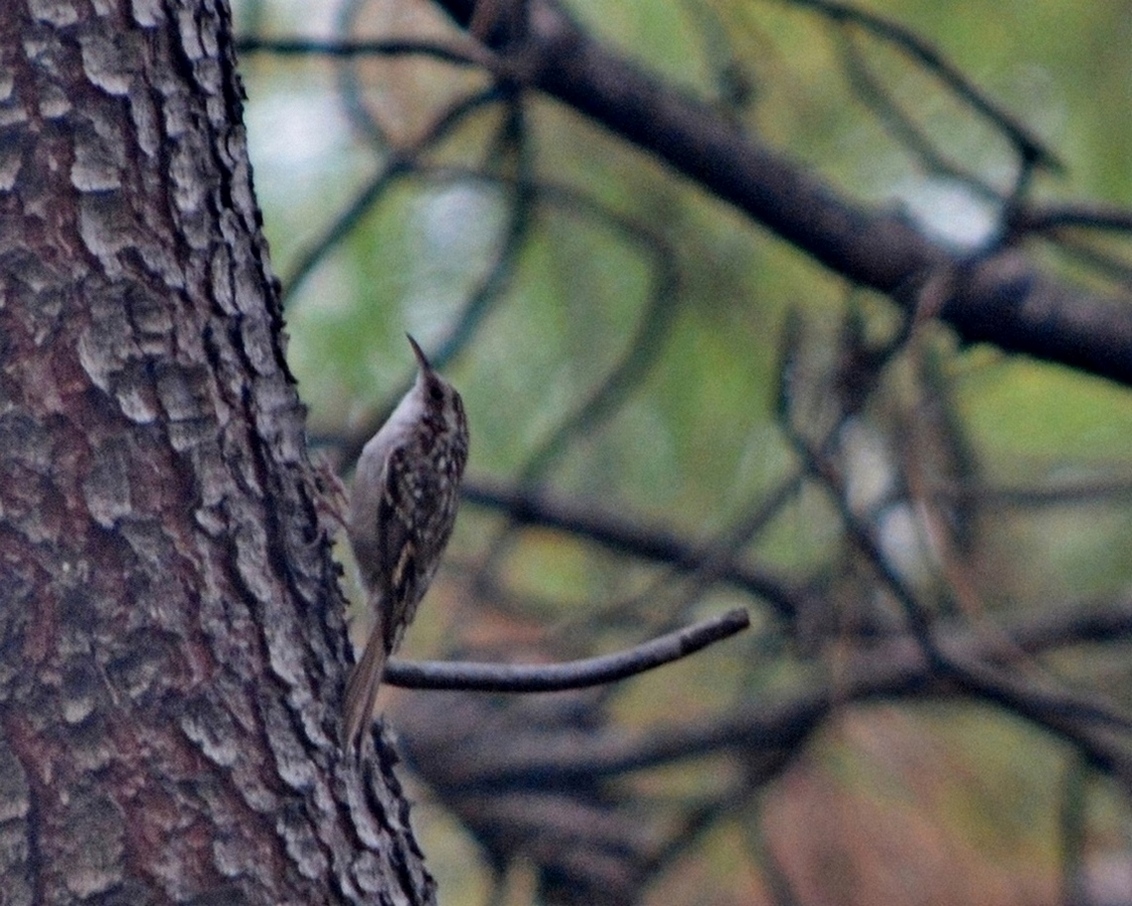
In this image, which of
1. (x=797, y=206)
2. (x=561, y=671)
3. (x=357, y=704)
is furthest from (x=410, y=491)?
(x=357, y=704)

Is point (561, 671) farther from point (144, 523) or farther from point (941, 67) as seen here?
point (941, 67)

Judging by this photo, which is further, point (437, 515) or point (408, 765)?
point (408, 765)

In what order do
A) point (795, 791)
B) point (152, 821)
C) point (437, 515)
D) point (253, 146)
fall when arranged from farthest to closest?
point (795, 791) → point (253, 146) → point (437, 515) → point (152, 821)

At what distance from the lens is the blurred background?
3.69 m

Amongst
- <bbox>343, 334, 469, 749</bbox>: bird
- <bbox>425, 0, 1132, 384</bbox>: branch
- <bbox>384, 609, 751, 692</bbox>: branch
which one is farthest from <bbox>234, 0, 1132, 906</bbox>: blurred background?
<bbox>384, 609, 751, 692</bbox>: branch

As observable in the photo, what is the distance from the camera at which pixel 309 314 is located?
12.9 feet

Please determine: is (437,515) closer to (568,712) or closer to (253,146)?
(253,146)

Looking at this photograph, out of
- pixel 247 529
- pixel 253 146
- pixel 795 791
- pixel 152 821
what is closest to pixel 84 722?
pixel 152 821

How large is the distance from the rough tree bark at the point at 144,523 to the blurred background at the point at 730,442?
1496 millimetres

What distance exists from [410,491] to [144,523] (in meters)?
1.35

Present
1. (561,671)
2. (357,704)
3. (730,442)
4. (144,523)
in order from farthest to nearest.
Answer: (730,442)
(561,671)
(357,704)
(144,523)

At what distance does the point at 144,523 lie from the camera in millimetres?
1860

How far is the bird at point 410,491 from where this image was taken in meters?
3.09

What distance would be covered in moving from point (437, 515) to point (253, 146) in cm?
92
